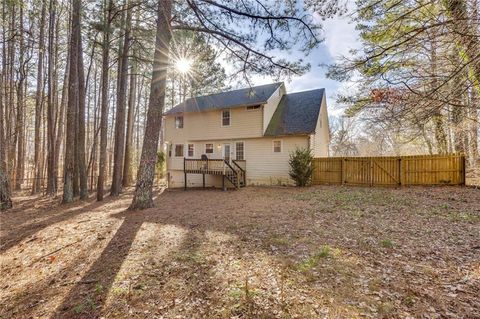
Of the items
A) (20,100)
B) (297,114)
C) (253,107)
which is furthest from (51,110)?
(297,114)

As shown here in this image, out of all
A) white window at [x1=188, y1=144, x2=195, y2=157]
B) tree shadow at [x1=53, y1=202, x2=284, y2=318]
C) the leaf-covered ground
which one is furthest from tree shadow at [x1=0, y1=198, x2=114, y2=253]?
white window at [x1=188, y1=144, x2=195, y2=157]

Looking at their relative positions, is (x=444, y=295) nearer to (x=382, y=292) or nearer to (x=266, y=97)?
(x=382, y=292)

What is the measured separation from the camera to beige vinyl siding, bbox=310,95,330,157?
15.4m

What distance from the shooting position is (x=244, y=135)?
52.4 feet

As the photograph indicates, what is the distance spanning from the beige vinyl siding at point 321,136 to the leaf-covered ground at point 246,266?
8.87 m

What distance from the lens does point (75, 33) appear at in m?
9.80

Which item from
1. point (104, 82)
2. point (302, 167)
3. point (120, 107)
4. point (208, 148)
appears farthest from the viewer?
point (208, 148)

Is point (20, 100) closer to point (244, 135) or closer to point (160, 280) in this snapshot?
point (244, 135)

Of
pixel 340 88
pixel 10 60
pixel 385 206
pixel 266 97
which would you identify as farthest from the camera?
pixel 266 97

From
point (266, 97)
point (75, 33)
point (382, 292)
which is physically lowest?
point (382, 292)

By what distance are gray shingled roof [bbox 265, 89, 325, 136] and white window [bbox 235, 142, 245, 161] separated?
209 centimetres

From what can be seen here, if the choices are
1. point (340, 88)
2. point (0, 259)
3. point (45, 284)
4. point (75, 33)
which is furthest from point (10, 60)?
point (340, 88)

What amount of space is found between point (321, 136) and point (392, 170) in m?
5.92

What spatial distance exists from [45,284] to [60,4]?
→ 1422cm
